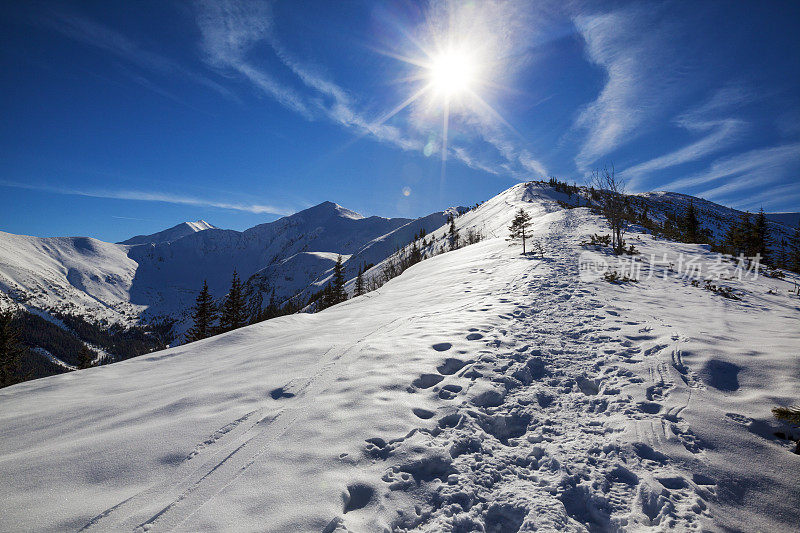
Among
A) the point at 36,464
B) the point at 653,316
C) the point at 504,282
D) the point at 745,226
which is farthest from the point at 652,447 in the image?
the point at 745,226

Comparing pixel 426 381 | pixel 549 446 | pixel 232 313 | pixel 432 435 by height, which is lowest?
pixel 232 313

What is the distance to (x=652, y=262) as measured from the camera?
15.2 metres

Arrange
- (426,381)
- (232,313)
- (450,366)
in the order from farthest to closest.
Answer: (232,313) < (450,366) < (426,381)

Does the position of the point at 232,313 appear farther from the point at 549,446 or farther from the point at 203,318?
the point at 549,446

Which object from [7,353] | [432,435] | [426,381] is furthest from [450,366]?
[7,353]

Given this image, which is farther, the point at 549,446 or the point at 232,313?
the point at 232,313

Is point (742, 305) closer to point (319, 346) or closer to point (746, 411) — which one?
point (746, 411)

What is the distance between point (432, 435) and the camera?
3.96 meters

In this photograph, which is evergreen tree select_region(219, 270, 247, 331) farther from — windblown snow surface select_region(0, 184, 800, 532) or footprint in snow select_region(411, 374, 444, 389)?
footprint in snow select_region(411, 374, 444, 389)

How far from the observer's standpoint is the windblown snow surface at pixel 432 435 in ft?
9.66

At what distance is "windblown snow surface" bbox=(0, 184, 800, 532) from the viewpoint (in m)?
2.94

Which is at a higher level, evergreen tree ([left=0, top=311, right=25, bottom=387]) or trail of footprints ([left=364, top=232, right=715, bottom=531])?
trail of footprints ([left=364, top=232, right=715, bottom=531])

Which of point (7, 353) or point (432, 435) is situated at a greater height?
point (432, 435)

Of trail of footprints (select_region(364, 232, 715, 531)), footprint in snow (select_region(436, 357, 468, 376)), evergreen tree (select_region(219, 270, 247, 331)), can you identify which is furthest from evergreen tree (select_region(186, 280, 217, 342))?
trail of footprints (select_region(364, 232, 715, 531))
